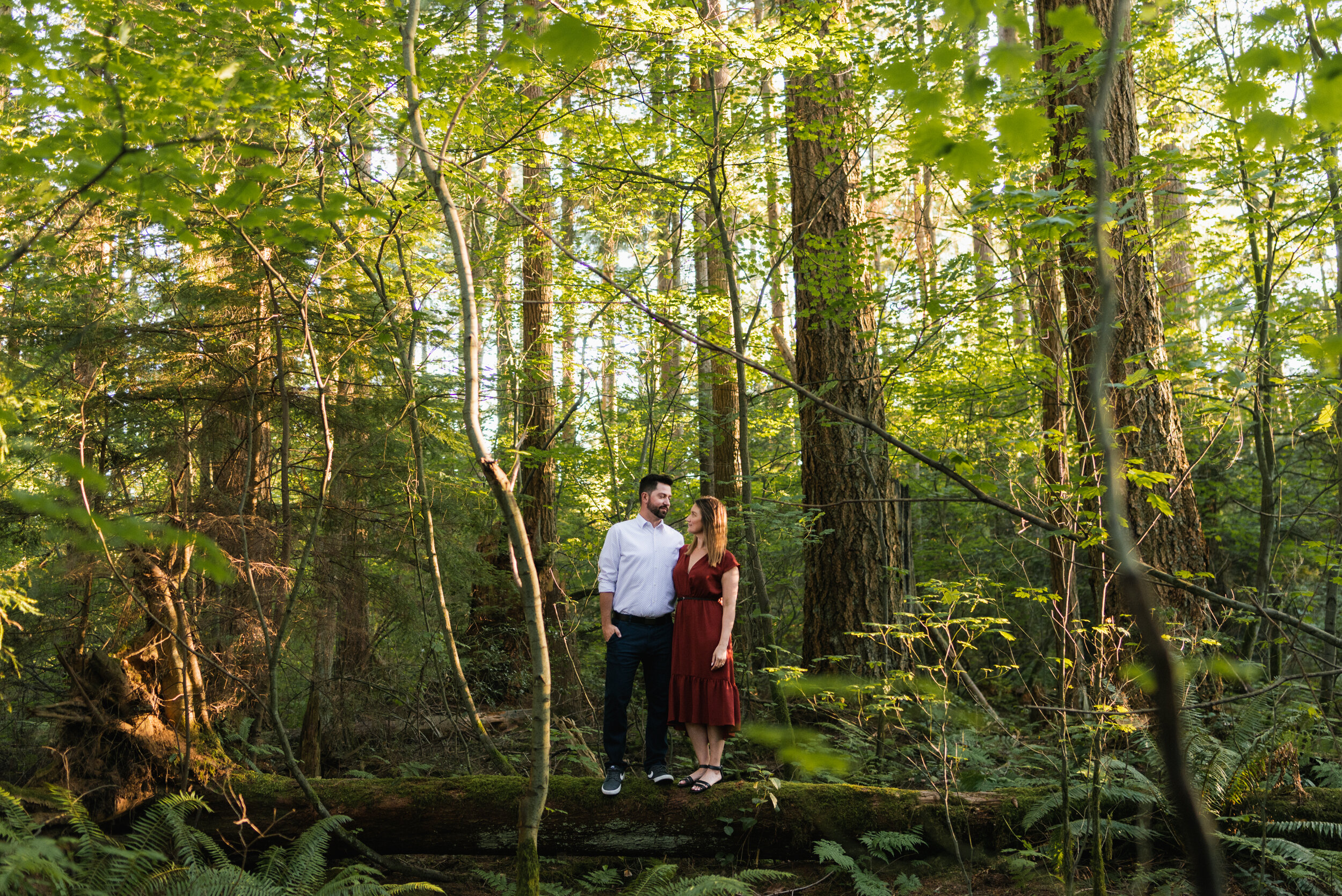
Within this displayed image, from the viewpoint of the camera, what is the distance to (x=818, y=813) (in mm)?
5305

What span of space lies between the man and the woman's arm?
41cm

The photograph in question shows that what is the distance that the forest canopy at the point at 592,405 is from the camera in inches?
159

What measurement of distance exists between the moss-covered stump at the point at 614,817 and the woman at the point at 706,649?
249 mm

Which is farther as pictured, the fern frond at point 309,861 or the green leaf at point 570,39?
the fern frond at point 309,861

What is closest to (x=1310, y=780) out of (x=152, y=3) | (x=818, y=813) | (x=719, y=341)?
(x=818, y=813)

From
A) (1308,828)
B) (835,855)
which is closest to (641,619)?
(835,855)

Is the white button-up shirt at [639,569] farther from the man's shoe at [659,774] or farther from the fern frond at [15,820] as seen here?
the fern frond at [15,820]

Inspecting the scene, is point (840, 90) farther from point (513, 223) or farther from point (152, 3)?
point (152, 3)

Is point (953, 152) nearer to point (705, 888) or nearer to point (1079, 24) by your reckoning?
point (1079, 24)

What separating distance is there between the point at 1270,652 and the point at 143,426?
917 centimetres

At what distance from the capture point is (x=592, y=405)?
32.9 feet

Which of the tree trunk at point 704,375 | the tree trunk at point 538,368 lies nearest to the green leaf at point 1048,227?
the tree trunk at point 704,375

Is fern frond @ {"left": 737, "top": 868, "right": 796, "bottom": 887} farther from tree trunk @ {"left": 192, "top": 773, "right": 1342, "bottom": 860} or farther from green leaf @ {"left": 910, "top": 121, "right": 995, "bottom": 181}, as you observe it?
green leaf @ {"left": 910, "top": 121, "right": 995, "bottom": 181}

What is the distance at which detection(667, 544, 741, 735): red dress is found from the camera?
17.8 ft
